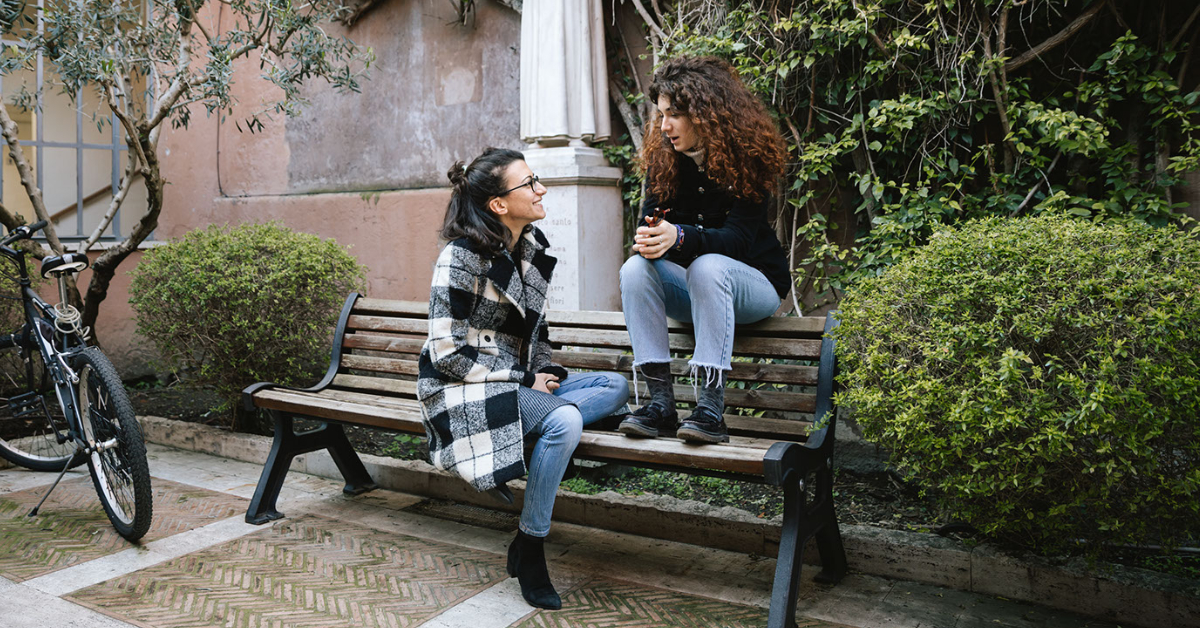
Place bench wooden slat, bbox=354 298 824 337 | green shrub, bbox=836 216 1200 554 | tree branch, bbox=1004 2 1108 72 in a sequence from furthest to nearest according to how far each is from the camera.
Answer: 1. tree branch, bbox=1004 2 1108 72
2. bench wooden slat, bbox=354 298 824 337
3. green shrub, bbox=836 216 1200 554

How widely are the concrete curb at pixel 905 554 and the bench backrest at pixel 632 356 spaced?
50cm

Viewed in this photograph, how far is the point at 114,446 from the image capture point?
3.81m

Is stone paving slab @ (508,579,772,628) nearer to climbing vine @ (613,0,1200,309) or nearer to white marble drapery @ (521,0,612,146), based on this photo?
climbing vine @ (613,0,1200,309)

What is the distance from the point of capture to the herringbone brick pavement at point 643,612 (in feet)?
9.77

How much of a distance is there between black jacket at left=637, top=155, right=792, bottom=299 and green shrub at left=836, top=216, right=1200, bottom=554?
0.47 metres

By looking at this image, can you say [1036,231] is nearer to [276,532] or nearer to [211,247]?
[276,532]

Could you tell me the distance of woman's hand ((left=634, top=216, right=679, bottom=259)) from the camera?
317cm

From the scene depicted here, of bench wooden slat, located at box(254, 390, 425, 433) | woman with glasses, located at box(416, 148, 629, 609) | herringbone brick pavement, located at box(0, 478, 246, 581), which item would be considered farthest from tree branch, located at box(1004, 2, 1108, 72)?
herringbone brick pavement, located at box(0, 478, 246, 581)

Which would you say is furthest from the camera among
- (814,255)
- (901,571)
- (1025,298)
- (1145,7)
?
(814,255)

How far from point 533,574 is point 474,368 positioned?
760 millimetres

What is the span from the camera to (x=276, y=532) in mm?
3902

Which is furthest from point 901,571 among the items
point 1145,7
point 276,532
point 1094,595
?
point 1145,7

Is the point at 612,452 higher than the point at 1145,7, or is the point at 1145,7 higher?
the point at 1145,7

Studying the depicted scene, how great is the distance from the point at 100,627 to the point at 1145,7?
5302 millimetres
